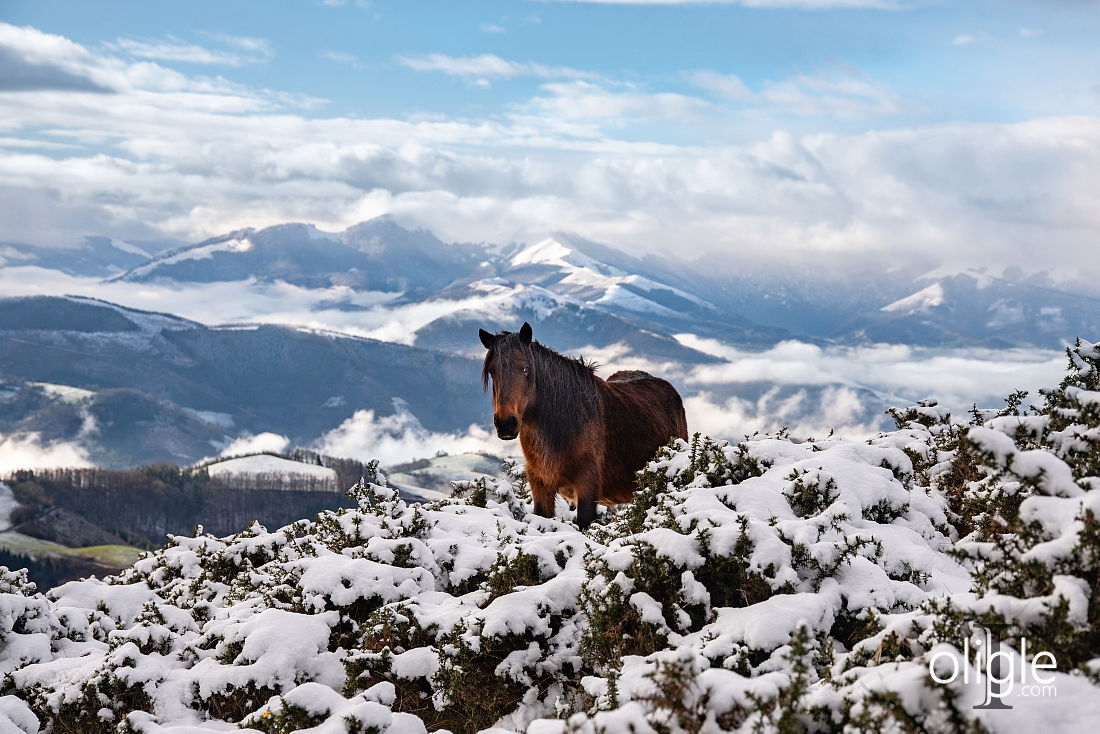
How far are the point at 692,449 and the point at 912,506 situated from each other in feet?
8.14

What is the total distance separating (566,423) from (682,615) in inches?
253

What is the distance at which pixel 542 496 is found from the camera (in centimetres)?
1344

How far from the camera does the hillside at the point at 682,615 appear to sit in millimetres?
4949

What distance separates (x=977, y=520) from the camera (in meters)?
8.68

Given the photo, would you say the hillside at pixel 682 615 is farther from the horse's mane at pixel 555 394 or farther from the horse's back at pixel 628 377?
the horse's back at pixel 628 377

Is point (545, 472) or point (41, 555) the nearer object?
point (545, 472)

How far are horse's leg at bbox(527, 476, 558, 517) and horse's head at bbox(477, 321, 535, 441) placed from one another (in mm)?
1254

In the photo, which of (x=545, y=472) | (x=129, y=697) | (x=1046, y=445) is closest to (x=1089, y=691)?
(x=1046, y=445)

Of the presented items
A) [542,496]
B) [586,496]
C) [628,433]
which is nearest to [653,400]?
[628,433]

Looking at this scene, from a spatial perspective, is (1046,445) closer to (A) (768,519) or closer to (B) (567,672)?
(A) (768,519)

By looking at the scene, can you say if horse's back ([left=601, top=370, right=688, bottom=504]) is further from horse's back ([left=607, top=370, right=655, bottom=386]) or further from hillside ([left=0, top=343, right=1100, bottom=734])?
hillside ([left=0, top=343, right=1100, bottom=734])

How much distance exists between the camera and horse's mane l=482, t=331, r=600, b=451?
12.7 meters

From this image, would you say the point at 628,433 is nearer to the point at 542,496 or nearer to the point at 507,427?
the point at 542,496

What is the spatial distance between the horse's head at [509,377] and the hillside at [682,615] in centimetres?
146
